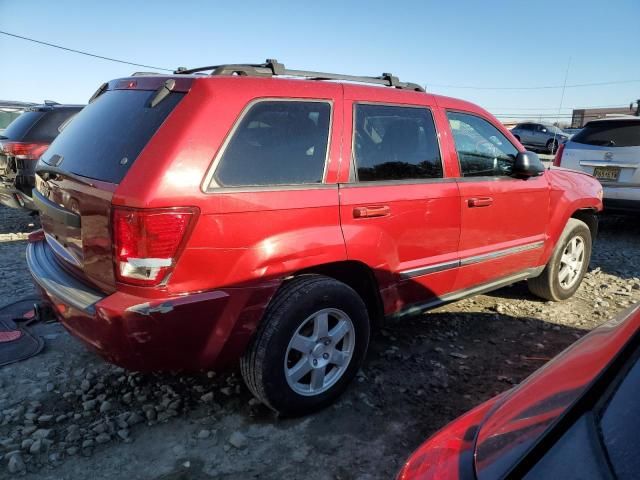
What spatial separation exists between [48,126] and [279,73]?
16.4ft

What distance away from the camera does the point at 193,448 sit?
241 cm

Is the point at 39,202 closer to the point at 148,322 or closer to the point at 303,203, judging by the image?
the point at 148,322

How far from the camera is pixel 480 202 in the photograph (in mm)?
3367

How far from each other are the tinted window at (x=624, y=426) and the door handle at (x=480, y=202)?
2.30 metres

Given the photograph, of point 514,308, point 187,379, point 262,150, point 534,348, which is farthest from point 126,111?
point 514,308

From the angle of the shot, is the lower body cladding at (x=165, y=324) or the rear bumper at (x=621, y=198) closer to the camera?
the lower body cladding at (x=165, y=324)

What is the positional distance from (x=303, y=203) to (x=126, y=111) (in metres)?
1.08

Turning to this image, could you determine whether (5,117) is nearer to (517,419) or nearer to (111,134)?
(111,134)

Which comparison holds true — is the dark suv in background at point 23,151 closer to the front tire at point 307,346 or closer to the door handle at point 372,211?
the front tire at point 307,346

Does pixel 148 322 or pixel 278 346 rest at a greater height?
pixel 148 322

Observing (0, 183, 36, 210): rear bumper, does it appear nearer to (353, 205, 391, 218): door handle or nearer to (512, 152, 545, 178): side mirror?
(353, 205, 391, 218): door handle

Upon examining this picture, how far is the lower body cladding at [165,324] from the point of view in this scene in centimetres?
211

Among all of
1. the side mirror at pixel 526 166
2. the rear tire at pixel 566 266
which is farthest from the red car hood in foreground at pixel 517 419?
the rear tire at pixel 566 266

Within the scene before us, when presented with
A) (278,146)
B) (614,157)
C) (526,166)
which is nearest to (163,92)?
(278,146)
